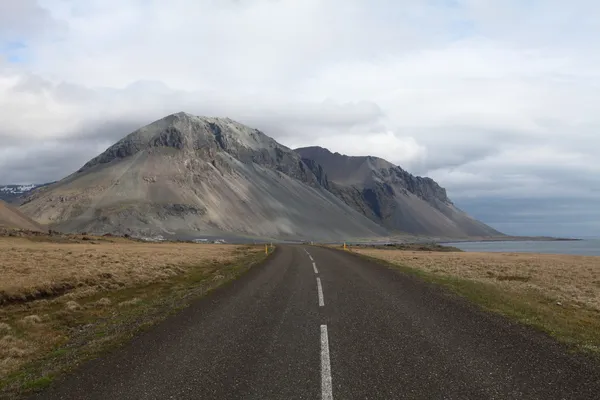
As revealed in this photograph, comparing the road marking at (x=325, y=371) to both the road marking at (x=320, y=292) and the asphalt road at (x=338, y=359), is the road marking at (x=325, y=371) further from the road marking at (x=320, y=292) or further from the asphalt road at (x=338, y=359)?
the road marking at (x=320, y=292)

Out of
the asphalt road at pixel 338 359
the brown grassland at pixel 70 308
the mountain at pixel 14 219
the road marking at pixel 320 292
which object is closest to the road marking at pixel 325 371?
the asphalt road at pixel 338 359

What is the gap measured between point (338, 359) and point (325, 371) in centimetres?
73

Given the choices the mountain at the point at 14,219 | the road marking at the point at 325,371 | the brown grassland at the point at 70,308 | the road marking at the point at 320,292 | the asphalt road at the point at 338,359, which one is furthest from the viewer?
the mountain at the point at 14,219

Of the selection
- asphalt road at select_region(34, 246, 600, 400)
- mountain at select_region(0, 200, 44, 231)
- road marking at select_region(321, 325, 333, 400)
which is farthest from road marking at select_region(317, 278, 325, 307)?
mountain at select_region(0, 200, 44, 231)

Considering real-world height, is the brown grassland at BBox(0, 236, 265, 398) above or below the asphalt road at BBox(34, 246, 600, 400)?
below

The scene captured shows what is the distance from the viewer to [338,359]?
28.0 ft

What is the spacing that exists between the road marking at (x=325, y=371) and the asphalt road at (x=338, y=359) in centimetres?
2

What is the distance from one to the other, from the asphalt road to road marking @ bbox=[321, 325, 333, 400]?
19mm

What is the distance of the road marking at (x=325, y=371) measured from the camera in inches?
272

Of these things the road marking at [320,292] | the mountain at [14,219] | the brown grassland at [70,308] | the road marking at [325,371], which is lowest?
the brown grassland at [70,308]

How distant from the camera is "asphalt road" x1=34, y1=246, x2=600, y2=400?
713cm

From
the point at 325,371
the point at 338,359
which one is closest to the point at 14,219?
the point at 338,359

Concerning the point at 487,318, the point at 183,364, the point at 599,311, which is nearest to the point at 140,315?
the point at 183,364

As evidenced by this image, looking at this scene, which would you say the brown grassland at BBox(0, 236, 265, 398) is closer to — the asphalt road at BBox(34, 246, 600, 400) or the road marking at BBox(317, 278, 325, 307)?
the asphalt road at BBox(34, 246, 600, 400)
